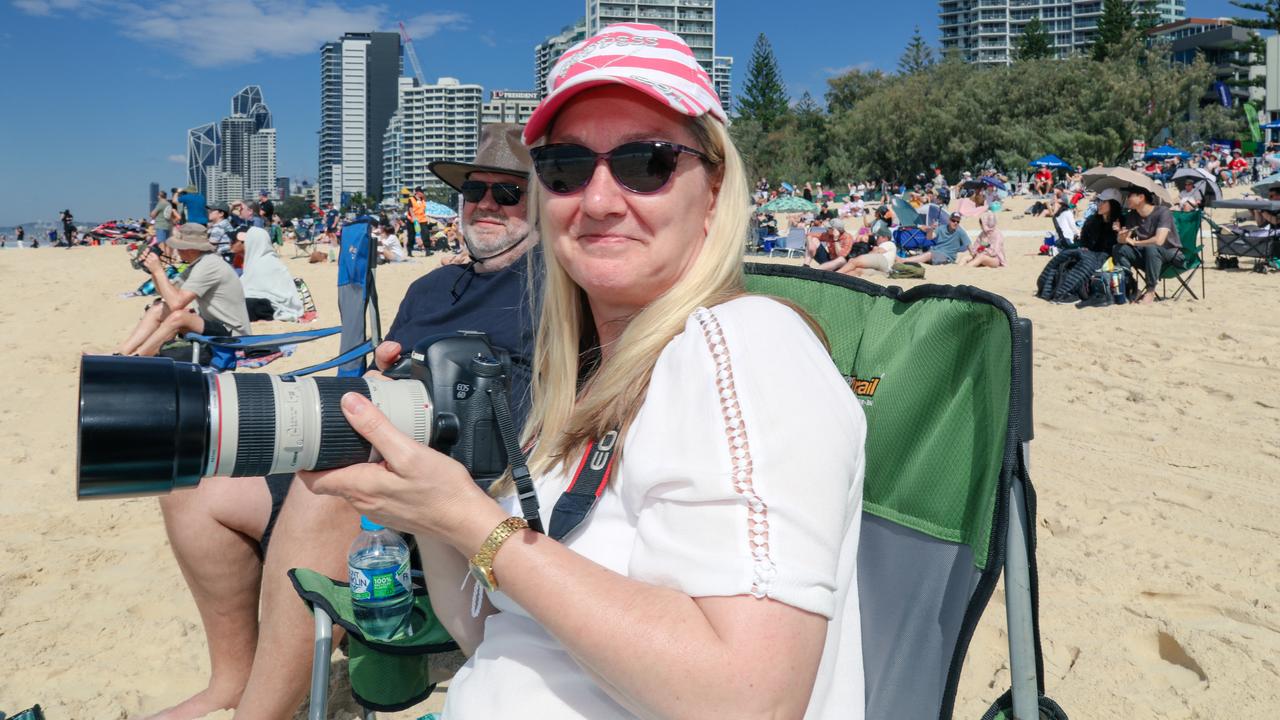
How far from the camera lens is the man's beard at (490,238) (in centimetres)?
263

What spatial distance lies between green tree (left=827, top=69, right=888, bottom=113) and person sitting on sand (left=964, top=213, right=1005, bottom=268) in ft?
141

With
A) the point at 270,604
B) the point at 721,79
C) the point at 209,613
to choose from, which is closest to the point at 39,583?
the point at 209,613

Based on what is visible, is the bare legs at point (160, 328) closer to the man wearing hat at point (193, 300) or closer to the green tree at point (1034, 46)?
the man wearing hat at point (193, 300)

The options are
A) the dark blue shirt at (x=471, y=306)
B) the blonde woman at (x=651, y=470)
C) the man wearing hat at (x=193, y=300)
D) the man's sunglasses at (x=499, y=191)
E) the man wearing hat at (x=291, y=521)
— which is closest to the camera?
the blonde woman at (x=651, y=470)

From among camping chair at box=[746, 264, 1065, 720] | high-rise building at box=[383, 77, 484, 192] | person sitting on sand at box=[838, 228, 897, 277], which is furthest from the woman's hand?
high-rise building at box=[383, 77, 484, 192]

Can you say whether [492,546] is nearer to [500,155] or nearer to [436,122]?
[500,155]

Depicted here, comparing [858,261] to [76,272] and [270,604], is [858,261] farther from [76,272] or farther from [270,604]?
[76,272]

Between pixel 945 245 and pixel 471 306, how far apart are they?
11.8 metres

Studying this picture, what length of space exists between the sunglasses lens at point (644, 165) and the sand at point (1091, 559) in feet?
5.54

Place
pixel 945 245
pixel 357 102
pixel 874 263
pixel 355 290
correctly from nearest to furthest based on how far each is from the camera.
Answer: pixel 355 290, pixel 874 263, pixel 945 245, pixel 357 102

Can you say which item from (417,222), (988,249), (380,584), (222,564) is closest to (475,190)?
(222,564)

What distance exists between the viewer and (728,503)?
0.92m

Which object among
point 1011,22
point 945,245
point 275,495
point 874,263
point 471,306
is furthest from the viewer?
point 1011,22

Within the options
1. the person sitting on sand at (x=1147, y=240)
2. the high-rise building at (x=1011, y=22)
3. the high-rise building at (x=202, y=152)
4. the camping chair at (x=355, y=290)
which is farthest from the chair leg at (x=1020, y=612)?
the high-rise building at (x=202, y=152)
